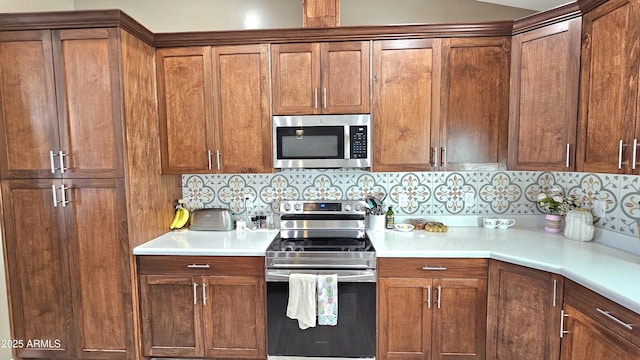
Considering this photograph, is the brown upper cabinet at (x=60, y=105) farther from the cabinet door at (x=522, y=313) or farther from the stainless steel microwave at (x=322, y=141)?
the cabinet door at (x=522, y=313)

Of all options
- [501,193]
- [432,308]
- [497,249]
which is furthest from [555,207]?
[432,308]

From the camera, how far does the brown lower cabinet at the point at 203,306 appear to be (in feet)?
6.33

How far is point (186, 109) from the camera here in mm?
2178

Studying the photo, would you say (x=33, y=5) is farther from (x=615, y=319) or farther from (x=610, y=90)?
(x=615, y=319)

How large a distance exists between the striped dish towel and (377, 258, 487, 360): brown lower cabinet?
0.98ft

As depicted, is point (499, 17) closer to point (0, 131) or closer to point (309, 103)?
point (309, 103)

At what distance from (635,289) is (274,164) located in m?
2.03

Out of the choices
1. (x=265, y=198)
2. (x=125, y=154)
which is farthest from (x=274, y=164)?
(x=125, y=154)

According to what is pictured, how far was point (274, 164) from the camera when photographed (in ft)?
7.06

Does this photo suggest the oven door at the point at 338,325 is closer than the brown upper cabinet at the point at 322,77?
Yes

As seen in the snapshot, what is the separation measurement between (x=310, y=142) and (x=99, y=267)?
5.46 feet

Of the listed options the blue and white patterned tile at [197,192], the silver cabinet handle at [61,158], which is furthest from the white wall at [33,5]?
the blue and white patterned tile at [197,192]

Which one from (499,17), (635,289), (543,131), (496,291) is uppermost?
(499,17)

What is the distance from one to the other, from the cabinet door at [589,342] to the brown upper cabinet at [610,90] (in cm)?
79
